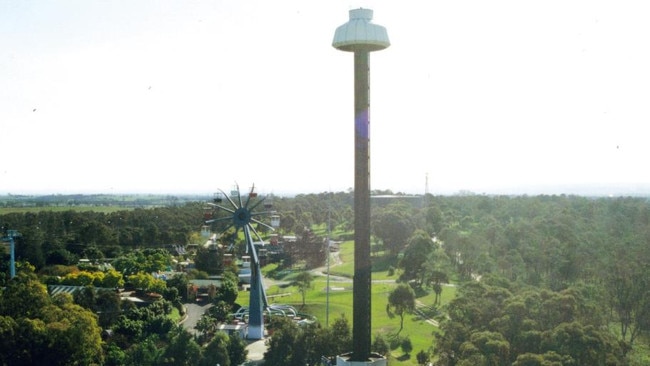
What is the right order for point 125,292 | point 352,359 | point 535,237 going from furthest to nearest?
point 535,237 → point 125,292 → point 352,359

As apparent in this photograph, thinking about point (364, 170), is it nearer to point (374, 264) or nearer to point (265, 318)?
point (265, 318)

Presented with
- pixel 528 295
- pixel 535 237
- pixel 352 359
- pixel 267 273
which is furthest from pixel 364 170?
pixel 267 273

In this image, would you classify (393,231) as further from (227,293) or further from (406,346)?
(406,346)

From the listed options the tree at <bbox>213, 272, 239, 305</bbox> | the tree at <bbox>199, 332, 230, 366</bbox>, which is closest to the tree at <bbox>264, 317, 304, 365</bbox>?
the tree at <bbox>199, 332, 230, 366</bbox>

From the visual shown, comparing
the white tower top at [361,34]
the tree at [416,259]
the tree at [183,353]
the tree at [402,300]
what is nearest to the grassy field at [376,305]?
the tree at [402,300]

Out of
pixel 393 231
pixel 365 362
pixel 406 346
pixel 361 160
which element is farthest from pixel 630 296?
pixel 393 231

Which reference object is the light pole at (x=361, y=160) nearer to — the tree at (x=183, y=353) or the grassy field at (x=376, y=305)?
the grassy field at (x=376, y=305)

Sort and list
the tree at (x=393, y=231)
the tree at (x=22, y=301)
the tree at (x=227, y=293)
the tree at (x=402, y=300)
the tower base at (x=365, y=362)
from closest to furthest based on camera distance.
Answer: the tower base at (x=365, y=362) < the tree at (x=22, y=301) < the tree at (x=402, y=300) < the tree at (x=227, y=293) < the tree at (x=393, y=231)

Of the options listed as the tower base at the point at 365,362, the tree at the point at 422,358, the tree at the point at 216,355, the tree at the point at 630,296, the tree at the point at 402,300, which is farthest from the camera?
the tree at the point at 402,300
